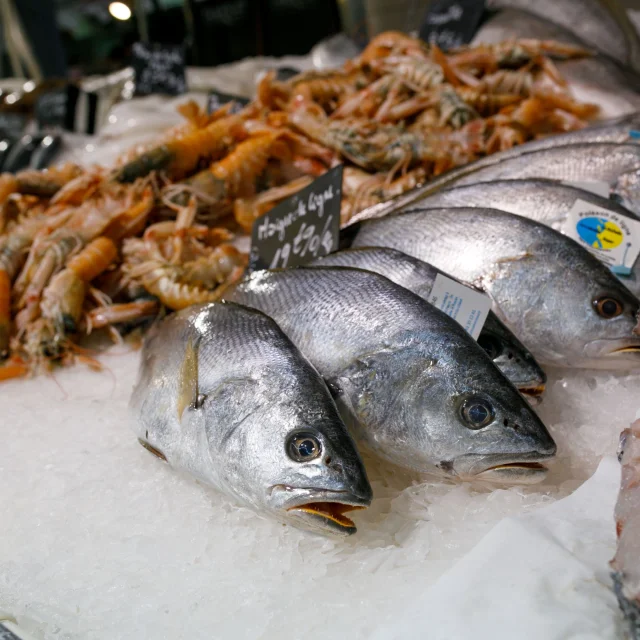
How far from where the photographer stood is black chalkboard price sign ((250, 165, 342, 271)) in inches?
82.0

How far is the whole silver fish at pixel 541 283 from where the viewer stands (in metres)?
1.62

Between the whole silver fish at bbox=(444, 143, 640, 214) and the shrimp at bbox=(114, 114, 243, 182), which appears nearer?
the whole silver fish at bbox=(444, 143, 640, 214)

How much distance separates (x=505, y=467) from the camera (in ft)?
4.25

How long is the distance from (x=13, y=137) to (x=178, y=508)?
16.4 feet

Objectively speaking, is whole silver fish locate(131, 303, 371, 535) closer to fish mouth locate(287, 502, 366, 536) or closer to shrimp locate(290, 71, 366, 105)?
fish mouth locate(287, 502, 366, 536)

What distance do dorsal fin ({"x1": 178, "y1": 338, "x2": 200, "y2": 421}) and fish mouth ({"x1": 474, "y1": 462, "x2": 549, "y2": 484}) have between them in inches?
27.6

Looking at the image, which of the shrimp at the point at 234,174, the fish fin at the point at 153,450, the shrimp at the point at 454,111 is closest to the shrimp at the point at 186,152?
the shrimp at the point at 234,174

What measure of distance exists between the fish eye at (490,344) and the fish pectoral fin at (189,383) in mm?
744

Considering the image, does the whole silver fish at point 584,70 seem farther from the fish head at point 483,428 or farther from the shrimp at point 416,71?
the fish head at point 483,428

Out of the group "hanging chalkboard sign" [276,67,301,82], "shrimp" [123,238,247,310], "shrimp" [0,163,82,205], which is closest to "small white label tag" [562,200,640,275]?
"shrimp" [123,238,247,310]

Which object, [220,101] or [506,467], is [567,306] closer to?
[506,467]

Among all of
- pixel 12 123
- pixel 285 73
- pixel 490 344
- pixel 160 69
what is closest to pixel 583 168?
pixel 490 344

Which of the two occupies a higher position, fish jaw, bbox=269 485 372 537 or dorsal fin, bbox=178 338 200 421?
dorsal fin, bbox=178 338 200 421

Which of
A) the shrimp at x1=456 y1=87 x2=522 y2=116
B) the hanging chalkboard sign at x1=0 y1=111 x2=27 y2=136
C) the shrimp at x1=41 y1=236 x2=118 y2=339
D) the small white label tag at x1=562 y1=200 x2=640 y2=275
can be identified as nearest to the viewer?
the small white label tag at x1=562 y1=200 x2=640 y2=275
